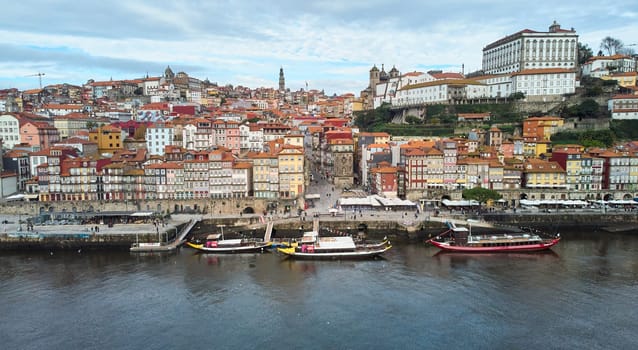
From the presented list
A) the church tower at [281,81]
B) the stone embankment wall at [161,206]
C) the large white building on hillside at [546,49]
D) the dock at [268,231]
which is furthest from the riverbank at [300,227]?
the church tower at [281,81]

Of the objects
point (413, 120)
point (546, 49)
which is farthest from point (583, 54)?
point (413, 120)

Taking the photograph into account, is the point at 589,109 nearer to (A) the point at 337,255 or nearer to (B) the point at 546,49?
(B) the point at 546,49

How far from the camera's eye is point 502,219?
38.4 meters

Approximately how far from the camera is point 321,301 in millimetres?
23656

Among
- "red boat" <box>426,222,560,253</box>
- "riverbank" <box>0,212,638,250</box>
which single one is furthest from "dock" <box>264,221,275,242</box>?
"red boat" <box>426,222,560,253</box>

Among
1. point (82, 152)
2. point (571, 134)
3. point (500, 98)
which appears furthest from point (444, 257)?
point (500, 98)

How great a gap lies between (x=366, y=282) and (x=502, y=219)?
17439mm

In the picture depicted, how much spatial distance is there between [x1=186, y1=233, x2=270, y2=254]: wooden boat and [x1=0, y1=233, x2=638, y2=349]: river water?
104 centimetres

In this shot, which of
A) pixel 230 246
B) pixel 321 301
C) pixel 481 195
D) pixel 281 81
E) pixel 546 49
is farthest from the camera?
pixel 281 81

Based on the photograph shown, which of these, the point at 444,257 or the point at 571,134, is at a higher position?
the point at 571,134

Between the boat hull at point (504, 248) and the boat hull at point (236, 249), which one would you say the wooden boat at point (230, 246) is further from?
the boat hull at point (504, 248)

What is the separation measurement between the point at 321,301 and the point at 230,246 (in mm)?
11244

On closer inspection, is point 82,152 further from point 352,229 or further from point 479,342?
point 479,342

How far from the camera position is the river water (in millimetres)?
20000
